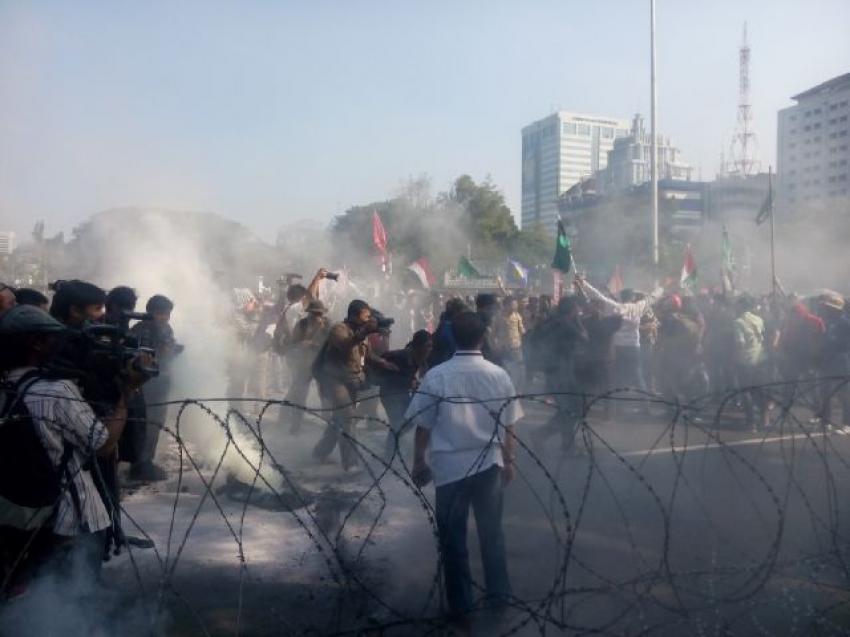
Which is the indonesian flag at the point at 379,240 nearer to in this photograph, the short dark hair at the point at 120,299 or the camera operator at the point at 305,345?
the camera operator at the point at 305,345

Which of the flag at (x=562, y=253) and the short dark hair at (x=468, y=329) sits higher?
the flag at (x=562, y=253)

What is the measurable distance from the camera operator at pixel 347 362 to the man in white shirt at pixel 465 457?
3.05 metres

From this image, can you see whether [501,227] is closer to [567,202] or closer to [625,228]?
[625,228]

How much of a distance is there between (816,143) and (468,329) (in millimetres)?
109335

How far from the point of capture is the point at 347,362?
7.45 meters

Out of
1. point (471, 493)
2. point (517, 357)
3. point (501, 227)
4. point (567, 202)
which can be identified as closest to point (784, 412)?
point (471, 493)

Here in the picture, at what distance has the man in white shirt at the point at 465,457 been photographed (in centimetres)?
409

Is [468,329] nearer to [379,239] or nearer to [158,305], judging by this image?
[158,305]

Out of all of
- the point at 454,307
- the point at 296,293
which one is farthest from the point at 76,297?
the point at 296,293

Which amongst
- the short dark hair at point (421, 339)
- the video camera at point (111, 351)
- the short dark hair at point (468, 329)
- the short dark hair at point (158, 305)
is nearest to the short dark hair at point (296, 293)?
the short dark hair at point (158, 305)

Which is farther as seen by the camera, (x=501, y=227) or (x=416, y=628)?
(x=501, y=227)

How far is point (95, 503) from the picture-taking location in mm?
3309

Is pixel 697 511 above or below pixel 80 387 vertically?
below

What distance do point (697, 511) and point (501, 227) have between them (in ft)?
97.1
